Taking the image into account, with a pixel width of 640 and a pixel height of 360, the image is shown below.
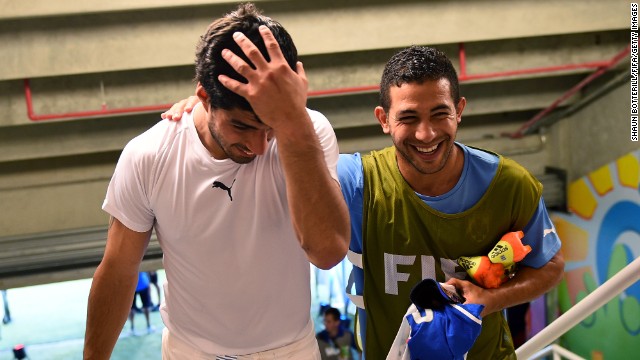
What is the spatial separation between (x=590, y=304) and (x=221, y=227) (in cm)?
123

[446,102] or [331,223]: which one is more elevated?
[446,102]

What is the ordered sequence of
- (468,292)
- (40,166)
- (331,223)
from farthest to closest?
(40,166) < (468,292) < (331,223)

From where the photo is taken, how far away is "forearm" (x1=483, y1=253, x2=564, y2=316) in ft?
6.18

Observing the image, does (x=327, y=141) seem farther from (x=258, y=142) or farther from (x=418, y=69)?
(x=418, y=69)

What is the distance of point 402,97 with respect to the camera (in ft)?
6.11

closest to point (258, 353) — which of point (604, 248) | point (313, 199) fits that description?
point (313, 199)

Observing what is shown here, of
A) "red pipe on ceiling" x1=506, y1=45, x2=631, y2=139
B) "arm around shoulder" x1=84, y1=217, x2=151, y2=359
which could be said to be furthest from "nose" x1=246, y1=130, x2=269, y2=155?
"red pipe on ceiling" x1=506, y1=45, x2=631, y2=139

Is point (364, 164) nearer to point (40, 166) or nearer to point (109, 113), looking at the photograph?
point (109, 113)

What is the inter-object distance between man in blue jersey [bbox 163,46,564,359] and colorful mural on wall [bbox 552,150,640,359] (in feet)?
11.5

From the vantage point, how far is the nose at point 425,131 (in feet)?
5.95

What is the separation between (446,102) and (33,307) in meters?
5.45

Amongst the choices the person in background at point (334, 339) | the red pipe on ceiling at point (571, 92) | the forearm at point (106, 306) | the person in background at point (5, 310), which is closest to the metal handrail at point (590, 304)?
the forearm at point (106, 306)

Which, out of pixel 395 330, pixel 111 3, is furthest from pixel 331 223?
pixel 111 3

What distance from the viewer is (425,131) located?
1819 mm
